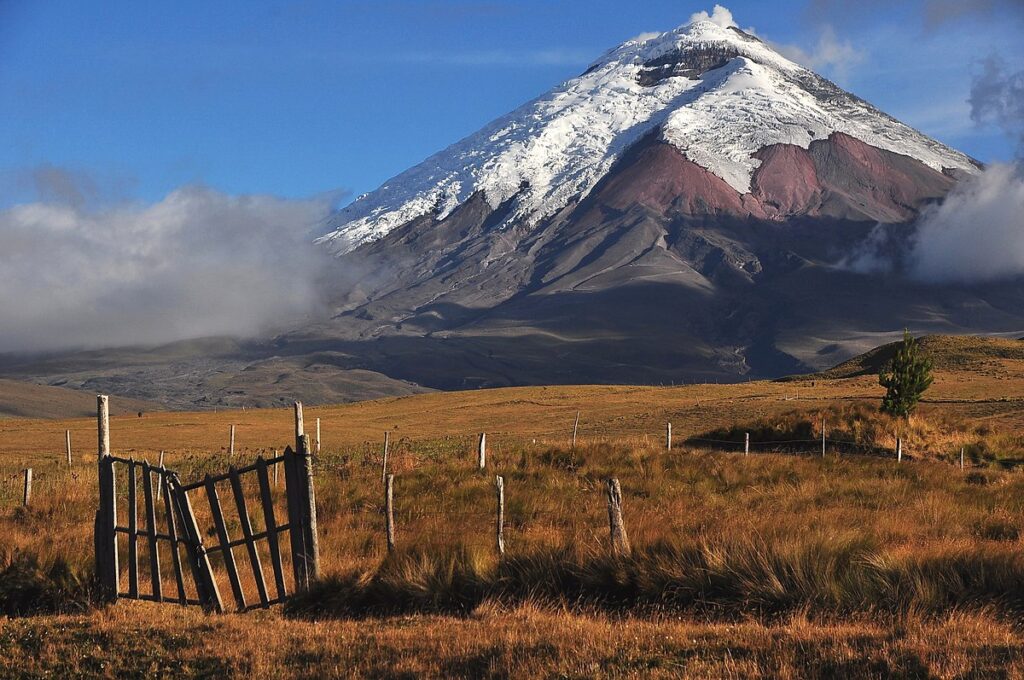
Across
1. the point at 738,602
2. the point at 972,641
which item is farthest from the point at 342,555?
the point at 972,641

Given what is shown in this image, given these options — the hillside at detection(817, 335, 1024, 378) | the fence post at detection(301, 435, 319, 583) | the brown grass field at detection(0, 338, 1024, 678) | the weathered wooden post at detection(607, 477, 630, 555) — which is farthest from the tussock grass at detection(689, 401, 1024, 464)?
the hillside at detection(817, 335, 1024, 378)

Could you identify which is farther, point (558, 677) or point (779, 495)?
point (779, 495)

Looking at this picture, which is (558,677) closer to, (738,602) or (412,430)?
(738,602)

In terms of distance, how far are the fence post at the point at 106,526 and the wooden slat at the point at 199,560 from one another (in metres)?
1.13

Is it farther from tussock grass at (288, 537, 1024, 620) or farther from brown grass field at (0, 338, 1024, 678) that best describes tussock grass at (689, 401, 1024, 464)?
tussock grass at (288, 537, 1024, 620)

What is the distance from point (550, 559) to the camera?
12.0 m

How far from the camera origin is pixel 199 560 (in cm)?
1291

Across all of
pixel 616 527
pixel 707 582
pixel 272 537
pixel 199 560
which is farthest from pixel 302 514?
pixel 707 582

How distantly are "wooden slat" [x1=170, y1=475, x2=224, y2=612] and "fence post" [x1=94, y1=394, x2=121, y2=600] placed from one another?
1.13 m

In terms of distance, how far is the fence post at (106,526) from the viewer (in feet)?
44.0

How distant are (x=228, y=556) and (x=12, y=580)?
11.1 feet

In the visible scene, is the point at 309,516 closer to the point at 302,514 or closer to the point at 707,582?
the point at 302,514

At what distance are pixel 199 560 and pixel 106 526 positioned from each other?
1.67 metres

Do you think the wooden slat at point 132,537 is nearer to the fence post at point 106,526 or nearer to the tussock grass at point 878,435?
the fence post at point 106,526
